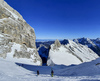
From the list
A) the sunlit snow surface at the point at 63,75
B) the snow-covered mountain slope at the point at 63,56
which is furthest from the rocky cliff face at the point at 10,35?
the sunlit snow surface at the point at 63,75

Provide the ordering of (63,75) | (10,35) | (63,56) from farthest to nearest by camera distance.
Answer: (63,56), (10,35), (63,75)

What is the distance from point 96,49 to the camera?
169m

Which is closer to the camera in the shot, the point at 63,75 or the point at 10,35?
the point at 63,75

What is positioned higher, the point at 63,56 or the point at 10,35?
the point at 10,35

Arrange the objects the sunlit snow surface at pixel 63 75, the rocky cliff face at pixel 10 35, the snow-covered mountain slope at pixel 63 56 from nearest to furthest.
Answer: the sunlit snow surface at pixel 63 75, the rocky cliff face at pixel 10 35, the snow-covered mountain slope at pixel 63 56

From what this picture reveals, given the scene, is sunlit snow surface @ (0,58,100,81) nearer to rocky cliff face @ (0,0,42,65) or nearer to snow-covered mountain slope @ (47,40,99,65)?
rocky cliff face @ (0,0,42,65)

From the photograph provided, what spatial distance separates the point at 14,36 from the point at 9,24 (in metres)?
7.81

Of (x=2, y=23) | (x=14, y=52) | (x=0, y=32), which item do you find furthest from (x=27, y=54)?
(x=2, y=23)

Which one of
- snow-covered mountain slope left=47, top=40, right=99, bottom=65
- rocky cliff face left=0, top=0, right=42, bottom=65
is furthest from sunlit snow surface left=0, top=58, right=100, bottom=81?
snow-covered mountain slope left=47, top=40, right=99, bottom=65

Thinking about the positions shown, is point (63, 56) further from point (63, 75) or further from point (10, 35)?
point (63, 75)

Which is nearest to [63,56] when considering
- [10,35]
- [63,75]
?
[10,35]

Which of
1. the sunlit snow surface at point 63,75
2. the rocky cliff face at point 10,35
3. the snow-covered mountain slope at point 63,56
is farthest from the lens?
the snow-covered mountain slope at point 63,56

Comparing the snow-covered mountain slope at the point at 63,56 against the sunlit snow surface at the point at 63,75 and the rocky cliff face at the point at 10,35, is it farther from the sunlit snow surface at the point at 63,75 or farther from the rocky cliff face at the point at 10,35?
the sunlit snow surface at the point at 63,75

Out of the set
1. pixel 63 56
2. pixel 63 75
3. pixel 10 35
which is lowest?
pixel 63 56
